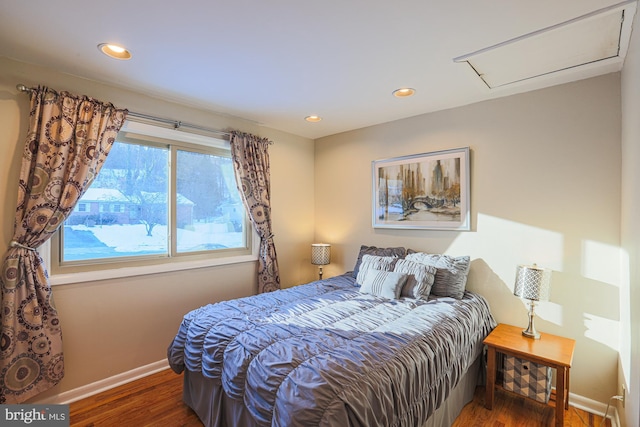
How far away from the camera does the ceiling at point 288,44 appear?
150 cm

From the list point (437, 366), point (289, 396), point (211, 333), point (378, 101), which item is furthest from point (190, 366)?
point (378, 101)

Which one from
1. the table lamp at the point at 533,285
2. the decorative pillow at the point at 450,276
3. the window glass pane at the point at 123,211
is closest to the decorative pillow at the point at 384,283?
the decorative pillow at the point at 450,276

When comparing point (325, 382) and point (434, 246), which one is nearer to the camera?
point (325, 382)

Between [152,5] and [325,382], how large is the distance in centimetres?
193

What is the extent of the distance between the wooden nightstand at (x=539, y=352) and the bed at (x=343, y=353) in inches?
4.7

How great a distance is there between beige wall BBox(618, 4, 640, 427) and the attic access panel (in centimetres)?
10

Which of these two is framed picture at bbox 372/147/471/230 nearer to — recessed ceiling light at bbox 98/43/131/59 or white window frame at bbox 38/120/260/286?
white window frame at bbox 38/120/260/286

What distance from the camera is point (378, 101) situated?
273 centimetres

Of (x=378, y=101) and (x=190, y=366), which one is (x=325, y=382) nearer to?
(x=190, y=366)

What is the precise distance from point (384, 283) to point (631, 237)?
1531mm

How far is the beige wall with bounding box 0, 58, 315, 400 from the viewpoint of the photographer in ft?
6.61

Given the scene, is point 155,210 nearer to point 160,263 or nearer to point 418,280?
point 160,263

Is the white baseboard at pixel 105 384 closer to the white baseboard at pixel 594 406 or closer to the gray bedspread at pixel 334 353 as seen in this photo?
the gray bedspread at pixel 334 353

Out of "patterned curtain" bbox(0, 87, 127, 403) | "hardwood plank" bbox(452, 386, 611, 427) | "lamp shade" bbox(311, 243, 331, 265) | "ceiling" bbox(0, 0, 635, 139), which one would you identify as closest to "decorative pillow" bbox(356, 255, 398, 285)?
"lamp shade" bbox(311, 243, 331, 265)
